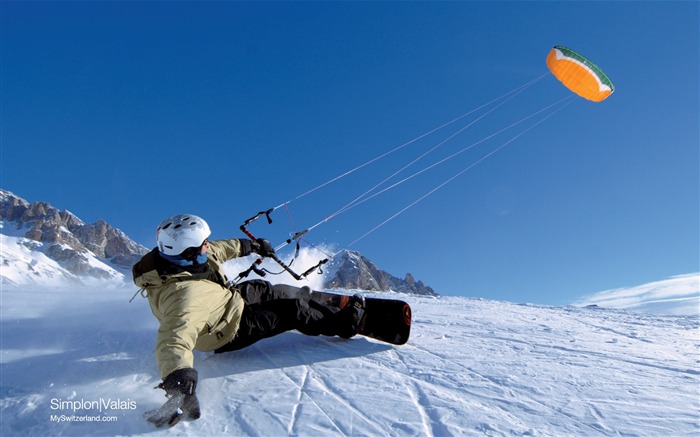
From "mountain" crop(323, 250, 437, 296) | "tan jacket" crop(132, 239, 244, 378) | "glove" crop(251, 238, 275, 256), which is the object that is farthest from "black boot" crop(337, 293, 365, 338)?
"mountain" crop(323, 250, 437, 296)

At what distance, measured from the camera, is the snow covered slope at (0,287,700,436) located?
357 cm

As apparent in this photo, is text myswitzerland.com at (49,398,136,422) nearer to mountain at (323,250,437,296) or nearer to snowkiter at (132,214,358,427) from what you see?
snowkiter at (132,214,358,427)

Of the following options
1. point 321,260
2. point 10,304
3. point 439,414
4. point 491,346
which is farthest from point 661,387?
point 10,304

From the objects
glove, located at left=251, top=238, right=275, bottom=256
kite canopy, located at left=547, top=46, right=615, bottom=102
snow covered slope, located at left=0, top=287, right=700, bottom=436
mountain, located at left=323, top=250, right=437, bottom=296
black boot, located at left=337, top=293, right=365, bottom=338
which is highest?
mountain, located at left=323, top=250, right=437, bottom=296

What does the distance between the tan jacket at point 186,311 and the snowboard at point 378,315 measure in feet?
2.59

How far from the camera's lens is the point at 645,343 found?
662 centimetres

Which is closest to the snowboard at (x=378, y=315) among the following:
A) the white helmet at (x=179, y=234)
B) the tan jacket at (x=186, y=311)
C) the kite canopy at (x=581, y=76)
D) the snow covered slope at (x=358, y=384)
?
the snow covered slope at (x=358, y=384)

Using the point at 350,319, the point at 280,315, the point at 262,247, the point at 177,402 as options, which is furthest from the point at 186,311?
the point at 262,247

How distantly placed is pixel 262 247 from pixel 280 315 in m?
1.24

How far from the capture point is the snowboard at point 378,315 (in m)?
5.48

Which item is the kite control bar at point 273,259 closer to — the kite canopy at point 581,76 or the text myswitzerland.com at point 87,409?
the text myswitzerland.com at point 87,409

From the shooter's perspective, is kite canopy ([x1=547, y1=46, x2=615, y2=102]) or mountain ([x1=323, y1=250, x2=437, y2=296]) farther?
mountain ([x1=323, y1=250, x2=437, y2=296])

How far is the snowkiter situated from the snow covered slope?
208mm

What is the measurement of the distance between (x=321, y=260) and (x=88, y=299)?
15.3 feet
